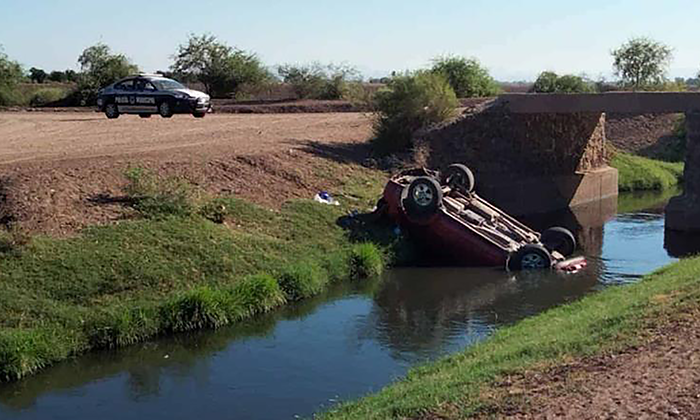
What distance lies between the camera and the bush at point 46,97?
182 ft

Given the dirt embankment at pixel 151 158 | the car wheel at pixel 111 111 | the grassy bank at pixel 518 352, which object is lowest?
the grassy bank at pixel 518 352

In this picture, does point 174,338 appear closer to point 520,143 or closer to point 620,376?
point 620,376

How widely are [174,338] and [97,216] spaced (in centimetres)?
437

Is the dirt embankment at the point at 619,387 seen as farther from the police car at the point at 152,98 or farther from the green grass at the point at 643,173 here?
the green grass at the point at 643,173

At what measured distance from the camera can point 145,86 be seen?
119 ft

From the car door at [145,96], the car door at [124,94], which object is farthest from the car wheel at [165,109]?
the car door at [124,94]

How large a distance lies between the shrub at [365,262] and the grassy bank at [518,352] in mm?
6290

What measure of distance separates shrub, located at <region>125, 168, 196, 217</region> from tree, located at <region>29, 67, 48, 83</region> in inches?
2510

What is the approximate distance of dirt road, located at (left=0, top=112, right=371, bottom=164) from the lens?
A: 26.5 metres

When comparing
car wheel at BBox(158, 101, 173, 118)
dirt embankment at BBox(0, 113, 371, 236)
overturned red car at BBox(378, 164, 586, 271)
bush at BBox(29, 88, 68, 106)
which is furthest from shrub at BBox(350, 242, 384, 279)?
bush at BBox(29, 88, 68, 106)

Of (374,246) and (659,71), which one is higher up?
(659,71)

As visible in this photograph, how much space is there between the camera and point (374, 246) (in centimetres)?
2272

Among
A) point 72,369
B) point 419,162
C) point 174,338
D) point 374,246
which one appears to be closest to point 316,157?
point 419,162

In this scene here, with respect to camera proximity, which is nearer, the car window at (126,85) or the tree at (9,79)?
the car window at (126,85)
